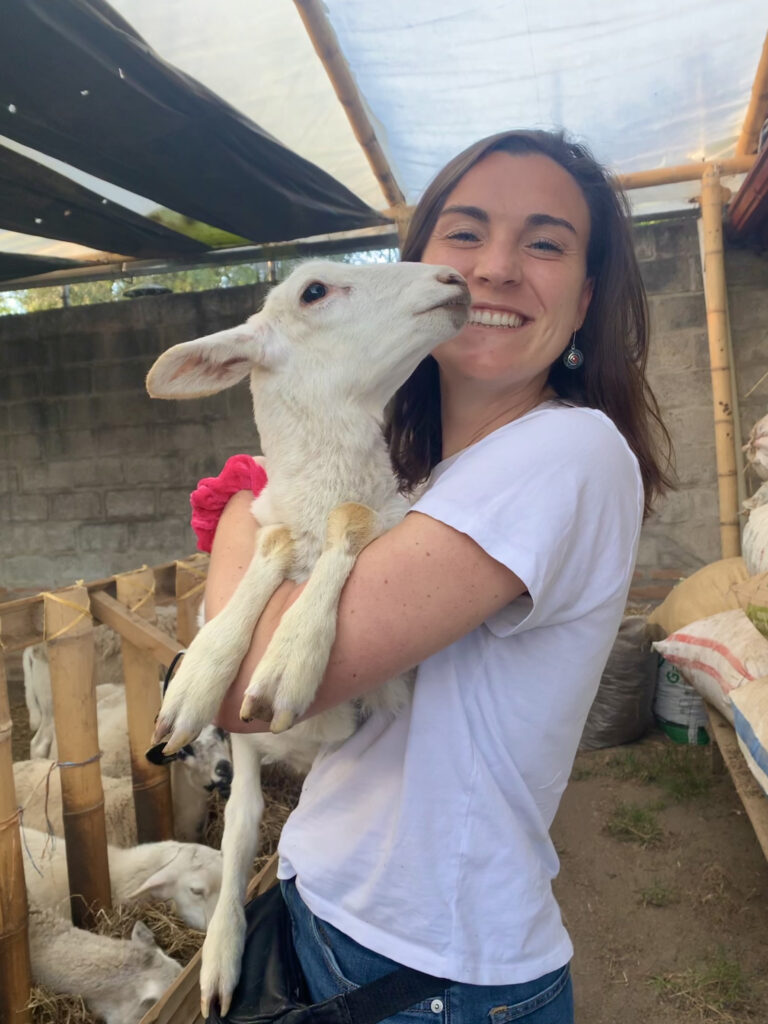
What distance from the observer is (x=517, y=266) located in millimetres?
1155

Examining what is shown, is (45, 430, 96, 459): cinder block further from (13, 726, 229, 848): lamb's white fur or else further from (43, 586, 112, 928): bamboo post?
(43, 586, 112, 928): bamboo post

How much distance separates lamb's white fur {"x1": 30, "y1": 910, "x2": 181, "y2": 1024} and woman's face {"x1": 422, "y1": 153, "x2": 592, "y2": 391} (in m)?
1.95

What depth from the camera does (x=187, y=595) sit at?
3076mm

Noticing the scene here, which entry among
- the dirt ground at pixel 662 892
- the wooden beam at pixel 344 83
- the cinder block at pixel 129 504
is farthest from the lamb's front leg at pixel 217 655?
the cinder block at pixel 129 504

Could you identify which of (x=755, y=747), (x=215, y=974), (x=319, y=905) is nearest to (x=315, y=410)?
(x=319, y=905)

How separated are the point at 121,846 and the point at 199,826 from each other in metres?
0.36

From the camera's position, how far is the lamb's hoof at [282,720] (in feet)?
2.75

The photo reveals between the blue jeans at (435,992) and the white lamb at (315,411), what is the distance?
19 cm

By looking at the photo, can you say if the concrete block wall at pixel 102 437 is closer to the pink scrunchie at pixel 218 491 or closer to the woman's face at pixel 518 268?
the pink scrunchie at pixel 218 491

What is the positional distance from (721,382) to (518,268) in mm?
3666

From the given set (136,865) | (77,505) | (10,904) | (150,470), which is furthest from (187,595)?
(77,505)

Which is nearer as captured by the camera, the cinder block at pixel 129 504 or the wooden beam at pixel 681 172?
the wooden beam at pixel 681 172

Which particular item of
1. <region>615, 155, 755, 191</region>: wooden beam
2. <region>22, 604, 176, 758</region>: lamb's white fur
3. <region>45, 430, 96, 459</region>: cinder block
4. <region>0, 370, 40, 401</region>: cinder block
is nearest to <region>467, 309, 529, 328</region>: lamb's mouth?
<region>22, 604, 176, 758</region>: lamb's white fur

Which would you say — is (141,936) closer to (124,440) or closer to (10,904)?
(10,904)
